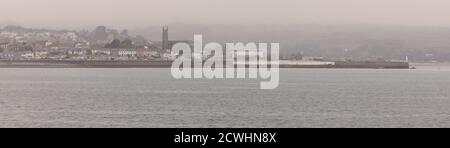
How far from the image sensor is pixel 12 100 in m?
39.1

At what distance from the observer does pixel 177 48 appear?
154 metres

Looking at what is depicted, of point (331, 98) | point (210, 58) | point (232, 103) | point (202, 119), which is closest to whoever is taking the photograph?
point (202, 119)

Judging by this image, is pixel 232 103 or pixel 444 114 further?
pixel 232 103

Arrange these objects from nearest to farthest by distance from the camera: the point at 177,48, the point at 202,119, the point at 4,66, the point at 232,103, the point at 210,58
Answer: the point at 202,119 < the point at 232,103 < the point at 4,66 < the point at 210,58 < the point at 177,48

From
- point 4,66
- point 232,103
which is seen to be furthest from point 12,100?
point 4,66

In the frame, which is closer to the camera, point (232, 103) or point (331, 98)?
point (232, 103)

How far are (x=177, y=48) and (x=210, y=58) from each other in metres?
15.5
